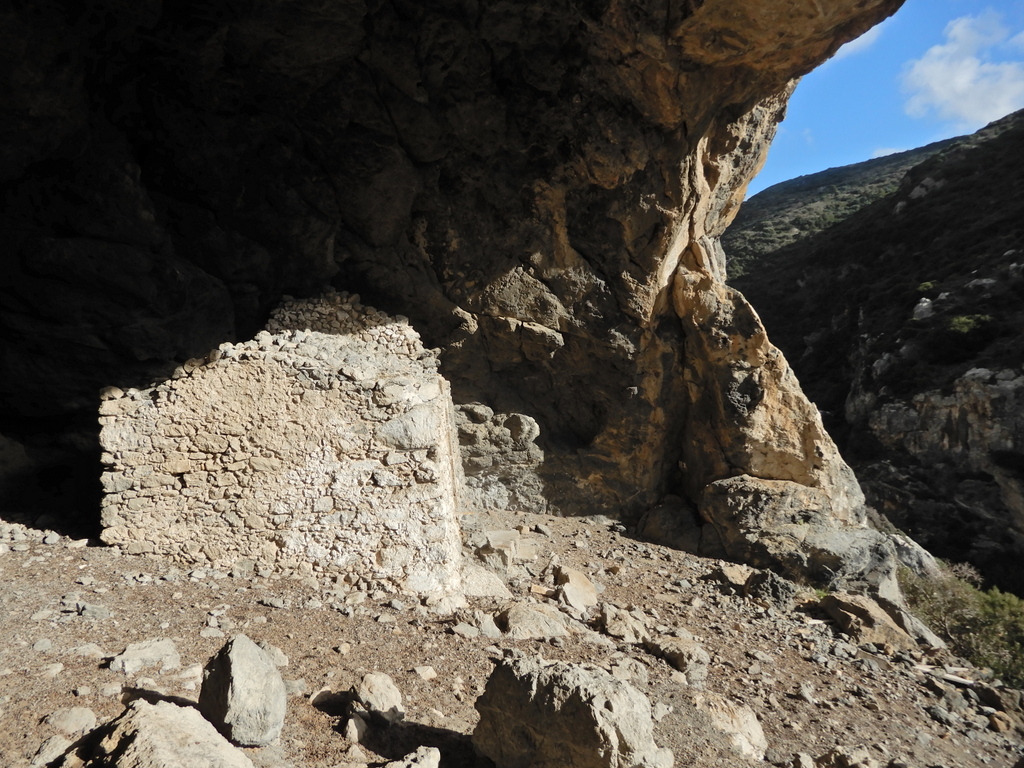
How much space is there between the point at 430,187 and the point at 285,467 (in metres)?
3.23

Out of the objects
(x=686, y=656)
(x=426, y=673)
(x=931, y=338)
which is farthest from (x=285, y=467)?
(x=931, y=338)

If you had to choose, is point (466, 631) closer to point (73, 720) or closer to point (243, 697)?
point (243, 697)

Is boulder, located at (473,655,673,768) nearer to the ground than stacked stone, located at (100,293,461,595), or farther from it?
nearer to the ground

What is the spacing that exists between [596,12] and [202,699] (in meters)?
5.88

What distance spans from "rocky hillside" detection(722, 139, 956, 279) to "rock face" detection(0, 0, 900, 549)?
17998 mm

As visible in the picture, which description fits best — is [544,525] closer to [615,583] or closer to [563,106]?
[615,583]

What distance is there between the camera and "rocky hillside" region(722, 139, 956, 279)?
26734mm

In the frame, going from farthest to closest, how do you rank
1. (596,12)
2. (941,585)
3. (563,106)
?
(941,585) → (563,106) → (596,12)

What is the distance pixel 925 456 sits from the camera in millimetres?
14180

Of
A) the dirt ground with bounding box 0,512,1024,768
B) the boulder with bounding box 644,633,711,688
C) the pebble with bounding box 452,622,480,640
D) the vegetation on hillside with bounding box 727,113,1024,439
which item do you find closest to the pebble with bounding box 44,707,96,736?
the dirt ground with bounding box 0,512,1024,768

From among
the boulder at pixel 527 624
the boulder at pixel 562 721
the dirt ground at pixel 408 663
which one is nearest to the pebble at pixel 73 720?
the dirt ground at pixel 408 663

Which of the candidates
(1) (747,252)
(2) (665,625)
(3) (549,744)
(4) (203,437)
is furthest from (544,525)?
(1) (747,252)

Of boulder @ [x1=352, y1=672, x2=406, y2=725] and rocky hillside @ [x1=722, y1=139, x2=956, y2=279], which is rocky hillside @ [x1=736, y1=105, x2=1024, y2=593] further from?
boulder @ [x1=352, y1=672, x2=406, y2=725]

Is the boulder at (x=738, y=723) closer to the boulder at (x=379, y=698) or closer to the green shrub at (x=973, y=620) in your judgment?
the boulder at (x=379, y=698)
